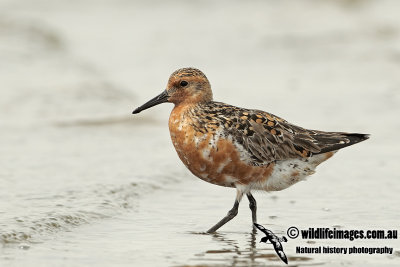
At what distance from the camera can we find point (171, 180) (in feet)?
32.0

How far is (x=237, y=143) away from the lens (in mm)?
7566

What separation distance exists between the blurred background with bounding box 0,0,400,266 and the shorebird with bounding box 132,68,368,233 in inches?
19.6

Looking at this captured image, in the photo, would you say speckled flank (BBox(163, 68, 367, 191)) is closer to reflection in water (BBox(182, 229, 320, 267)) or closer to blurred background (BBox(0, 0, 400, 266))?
blurred background (BBox(0, 0, 400, 266))

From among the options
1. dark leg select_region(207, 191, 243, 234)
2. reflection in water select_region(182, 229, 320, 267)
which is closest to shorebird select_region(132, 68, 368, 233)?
dark leg select_region(207, 191, 243, 234)

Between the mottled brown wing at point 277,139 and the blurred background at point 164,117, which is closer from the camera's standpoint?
the blurred background at point 164,117

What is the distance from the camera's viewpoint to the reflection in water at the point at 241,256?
670cm

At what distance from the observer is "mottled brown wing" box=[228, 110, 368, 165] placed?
7.64 meters

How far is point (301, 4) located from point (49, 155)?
41.3 feet

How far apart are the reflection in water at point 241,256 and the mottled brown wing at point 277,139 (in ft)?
2.74

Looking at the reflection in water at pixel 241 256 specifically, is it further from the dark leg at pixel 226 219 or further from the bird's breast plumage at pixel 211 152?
the bird's breast plumage at pixel 211 152

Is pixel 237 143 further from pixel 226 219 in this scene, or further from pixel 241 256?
pixel 241 256

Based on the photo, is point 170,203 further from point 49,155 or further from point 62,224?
point 49,155

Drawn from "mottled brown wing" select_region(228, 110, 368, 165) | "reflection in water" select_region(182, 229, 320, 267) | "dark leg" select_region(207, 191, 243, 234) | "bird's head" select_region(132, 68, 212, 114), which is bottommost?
"reflection in water" select_region(182, 229, 320, 267)

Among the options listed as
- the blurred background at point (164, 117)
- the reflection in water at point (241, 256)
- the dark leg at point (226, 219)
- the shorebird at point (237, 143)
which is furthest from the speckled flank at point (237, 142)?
the reflection in water at point (241, 256)
